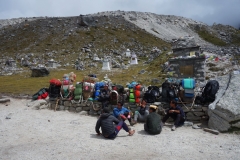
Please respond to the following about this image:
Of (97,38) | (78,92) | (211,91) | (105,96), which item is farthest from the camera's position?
(97,38)

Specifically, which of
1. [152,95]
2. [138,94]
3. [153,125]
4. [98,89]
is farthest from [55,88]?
[153,125]

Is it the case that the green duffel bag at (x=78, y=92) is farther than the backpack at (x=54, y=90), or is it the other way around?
the backpack at (x=54, y=90)

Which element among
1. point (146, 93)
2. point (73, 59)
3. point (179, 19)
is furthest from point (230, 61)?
point (179, 19)

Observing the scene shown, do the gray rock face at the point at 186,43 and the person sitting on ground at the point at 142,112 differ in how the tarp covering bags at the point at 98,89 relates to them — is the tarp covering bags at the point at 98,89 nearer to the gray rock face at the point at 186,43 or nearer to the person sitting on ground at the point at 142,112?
the person sitting on ground at the point at 142,112

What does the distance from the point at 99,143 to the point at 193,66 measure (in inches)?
533

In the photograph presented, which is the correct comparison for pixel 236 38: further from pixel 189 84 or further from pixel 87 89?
pixel 87 89

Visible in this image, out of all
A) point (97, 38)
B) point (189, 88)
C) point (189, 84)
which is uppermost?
point (97, 38)

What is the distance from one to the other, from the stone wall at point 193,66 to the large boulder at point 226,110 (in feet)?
30.0

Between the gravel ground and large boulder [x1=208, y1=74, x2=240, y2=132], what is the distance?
1.37 ft

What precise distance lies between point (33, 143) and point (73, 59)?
33.9 meters

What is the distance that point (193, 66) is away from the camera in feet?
62.5

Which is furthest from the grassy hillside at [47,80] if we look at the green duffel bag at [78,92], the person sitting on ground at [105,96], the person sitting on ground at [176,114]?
the person sitting on ground at [176,114]

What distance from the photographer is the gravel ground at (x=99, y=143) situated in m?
6.81

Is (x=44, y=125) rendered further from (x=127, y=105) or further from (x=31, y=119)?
(x=127, y=105)
